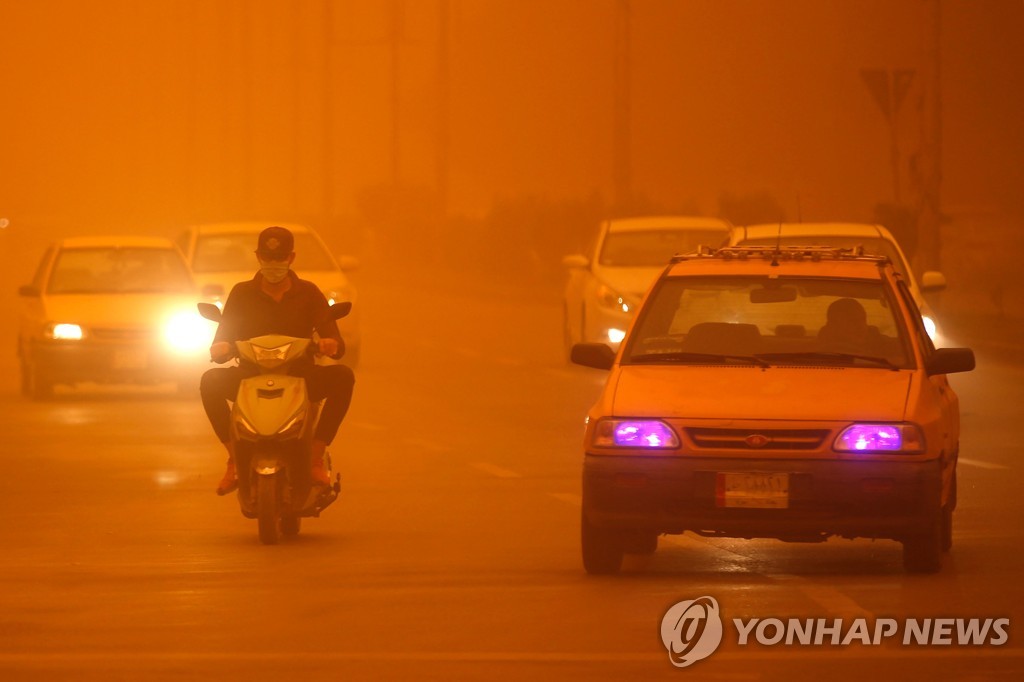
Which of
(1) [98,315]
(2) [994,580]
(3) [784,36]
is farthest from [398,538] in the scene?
(3) [784,36]

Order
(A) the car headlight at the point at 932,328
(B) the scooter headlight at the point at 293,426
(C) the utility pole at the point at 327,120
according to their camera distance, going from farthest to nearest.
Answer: (C) the utility pole at the point at 327,120 < (A) the car headlight at the point at 932,328 < (B) the scooter headlight at the point at 293,426

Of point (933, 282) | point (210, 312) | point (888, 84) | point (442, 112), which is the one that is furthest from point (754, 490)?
point (442, 112)

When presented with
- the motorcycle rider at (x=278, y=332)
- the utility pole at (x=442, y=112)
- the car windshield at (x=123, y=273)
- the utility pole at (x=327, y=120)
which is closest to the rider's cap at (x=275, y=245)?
the motorcycle rider at (x=278, y=332)

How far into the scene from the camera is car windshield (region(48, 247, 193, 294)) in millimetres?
25828

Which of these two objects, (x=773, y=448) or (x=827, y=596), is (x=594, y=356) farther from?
(x=827, y=596)

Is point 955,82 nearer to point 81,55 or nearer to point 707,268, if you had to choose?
point 707,268

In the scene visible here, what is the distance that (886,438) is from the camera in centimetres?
1181

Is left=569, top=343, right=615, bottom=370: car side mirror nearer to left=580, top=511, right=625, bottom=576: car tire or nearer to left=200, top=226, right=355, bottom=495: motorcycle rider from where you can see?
left=580, top=511, right=625, bottom=576: car tire

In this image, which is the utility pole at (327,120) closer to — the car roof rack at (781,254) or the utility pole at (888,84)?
the utility pole at (888,84)

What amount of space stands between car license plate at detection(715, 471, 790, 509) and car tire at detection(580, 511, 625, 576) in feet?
2.10

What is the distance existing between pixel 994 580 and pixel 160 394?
14.8 metres

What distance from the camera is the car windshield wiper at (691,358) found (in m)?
12.6

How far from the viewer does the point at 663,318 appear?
13430 millimetres

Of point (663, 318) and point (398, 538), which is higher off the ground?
point (663, 318)
